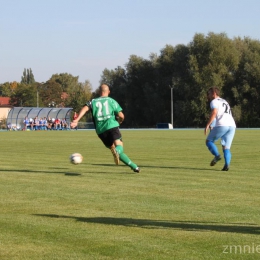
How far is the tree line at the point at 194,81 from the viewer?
83.3m

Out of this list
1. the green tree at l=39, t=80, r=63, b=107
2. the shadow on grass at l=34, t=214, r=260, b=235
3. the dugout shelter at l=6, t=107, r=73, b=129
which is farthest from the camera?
the green tree at l=39, t=80, r=63, b=107

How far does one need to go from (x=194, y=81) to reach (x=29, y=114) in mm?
21741

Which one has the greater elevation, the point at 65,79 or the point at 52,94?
the point at 65,79

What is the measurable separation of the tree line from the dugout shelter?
16.4 meters

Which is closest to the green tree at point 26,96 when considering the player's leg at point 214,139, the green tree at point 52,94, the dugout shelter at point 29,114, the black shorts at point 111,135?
the green tree at point 52,94

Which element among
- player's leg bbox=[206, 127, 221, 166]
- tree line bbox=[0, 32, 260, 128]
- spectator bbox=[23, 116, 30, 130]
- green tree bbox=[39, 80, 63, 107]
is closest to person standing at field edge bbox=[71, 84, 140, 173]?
player's leg bbox=[206, 127, 221, 166]

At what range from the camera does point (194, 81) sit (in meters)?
83.3

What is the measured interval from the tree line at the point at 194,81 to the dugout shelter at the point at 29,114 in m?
16.4

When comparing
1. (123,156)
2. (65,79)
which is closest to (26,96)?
(65,79)

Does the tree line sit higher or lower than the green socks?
higher

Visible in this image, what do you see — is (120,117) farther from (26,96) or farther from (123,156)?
(26,96)

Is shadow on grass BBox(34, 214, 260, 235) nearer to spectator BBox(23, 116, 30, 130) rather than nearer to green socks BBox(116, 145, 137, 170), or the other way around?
green socks BBox(116, 145, 137, 170)

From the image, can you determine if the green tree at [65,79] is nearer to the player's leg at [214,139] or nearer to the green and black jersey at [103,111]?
the player's leg at [214,139]

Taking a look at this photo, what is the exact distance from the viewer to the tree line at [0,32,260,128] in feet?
273
